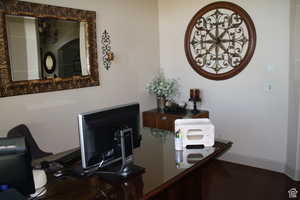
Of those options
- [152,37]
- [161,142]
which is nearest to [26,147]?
[161,142]

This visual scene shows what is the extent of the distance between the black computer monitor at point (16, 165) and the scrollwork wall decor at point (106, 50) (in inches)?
93.0

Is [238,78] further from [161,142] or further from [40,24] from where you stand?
[40,24]

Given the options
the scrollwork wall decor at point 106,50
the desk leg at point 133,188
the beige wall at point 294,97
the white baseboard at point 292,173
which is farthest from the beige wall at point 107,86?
the white baseboard at point 292,173

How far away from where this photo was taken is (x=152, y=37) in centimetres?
432

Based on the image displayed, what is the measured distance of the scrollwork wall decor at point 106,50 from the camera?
3.49 meters

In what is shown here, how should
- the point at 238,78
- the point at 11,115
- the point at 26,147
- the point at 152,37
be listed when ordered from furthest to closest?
the point at 152,37
the point at 238,78
the point at 11,115
the point at 26,147

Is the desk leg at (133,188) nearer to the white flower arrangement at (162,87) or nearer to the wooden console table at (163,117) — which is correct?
the wooden console table at (163,117)

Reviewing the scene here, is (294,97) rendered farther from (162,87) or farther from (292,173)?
(162,87)

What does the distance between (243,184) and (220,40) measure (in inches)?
78.5

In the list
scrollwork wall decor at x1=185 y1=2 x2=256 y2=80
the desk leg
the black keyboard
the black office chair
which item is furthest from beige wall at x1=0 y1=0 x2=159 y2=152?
the desk leg

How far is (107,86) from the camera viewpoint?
11.9 ft

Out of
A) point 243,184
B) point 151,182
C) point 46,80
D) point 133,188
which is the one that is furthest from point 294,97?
point 46,80

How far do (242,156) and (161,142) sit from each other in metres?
1.91

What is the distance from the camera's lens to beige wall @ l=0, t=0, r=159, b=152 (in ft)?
9.21
